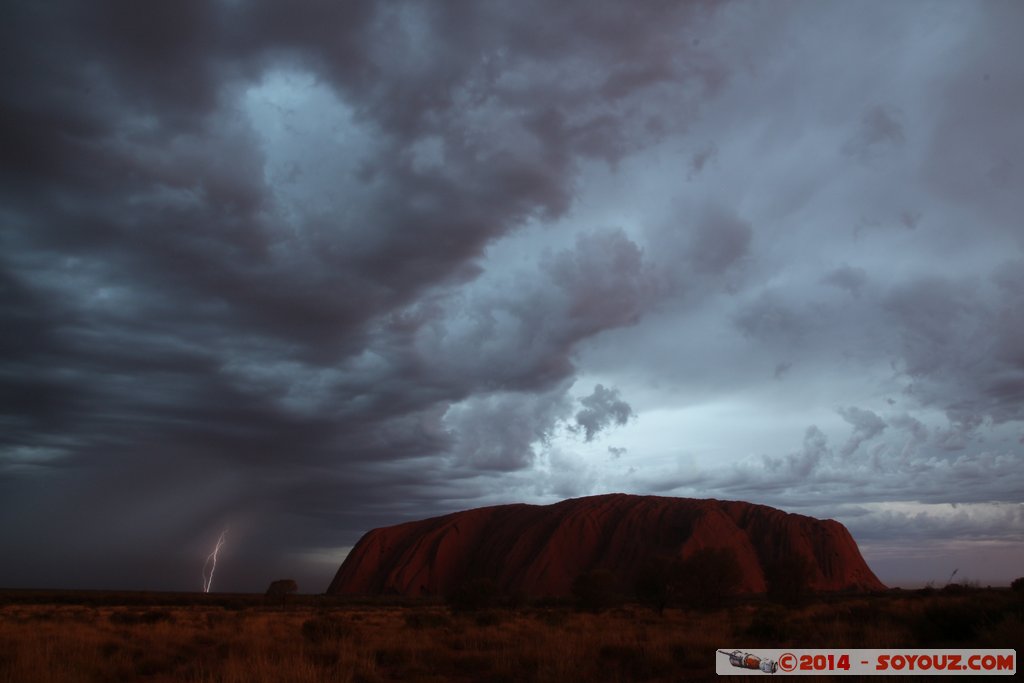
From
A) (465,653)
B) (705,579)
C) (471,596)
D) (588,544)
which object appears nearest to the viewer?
(465,653)

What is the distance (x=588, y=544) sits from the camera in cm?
10006

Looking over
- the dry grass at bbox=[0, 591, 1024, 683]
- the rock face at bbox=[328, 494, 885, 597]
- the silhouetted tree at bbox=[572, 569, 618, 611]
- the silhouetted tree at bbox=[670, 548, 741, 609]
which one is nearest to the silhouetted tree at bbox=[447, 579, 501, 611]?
the silhouetted tree at bbox=[572, 569, 618, 611]

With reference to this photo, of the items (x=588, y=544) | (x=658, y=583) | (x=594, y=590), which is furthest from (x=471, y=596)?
(x=588, y=544)

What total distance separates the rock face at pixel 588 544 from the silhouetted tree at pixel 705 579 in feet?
137

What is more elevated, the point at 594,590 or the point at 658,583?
the point at 658,583

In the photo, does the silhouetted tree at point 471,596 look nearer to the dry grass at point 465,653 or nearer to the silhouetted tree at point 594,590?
the silhouetted tree at point 594,590

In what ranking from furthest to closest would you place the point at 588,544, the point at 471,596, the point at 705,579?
the point at 588,544, the point at 705,579, the point at 471,596

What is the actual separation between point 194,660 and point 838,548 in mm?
106564

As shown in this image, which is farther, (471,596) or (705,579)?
(705,579)

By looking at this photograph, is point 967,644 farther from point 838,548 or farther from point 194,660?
point 838,548

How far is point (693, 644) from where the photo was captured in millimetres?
15859

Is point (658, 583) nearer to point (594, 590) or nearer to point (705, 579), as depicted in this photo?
point (705, 579)

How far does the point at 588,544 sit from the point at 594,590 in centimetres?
5778

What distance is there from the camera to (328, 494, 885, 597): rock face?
9256cm
